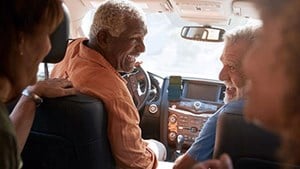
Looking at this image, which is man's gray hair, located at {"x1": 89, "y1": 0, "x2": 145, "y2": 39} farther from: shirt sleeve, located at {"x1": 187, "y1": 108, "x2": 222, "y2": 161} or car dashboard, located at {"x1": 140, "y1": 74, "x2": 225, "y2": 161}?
car dashboard, located at {"x1": 140, "y1": 74, "x2": 225, "y2": 161}

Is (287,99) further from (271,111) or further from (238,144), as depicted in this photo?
(238,144)

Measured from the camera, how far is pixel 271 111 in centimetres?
70

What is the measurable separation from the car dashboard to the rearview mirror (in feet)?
0.90

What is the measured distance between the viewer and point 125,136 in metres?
1.97

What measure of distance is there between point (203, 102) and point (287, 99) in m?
2.27

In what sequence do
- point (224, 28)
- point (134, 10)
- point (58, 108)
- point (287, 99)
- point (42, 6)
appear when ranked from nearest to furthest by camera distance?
point (287, 99)
point (42, 6)
point (58, 108)
point (134, 10)
point (224, 28)

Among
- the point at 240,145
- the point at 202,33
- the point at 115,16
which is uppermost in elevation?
the point at 115,16

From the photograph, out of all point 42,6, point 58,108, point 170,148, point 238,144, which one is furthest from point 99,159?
point 170,148

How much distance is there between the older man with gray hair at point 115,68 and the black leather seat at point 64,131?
0.10 metres

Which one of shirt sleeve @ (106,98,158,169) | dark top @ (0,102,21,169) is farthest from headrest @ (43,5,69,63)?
dark top @ (0,102,21,169)

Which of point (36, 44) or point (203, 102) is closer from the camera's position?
point (36, 44)

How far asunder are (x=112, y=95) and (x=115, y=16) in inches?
14.2

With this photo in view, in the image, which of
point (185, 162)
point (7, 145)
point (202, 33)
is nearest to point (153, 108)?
point (202, 33)

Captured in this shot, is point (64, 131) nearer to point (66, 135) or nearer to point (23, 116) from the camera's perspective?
point (66, 135)
